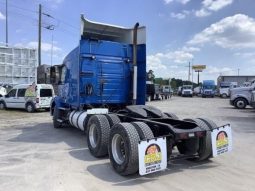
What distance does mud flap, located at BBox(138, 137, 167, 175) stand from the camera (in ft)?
20.6

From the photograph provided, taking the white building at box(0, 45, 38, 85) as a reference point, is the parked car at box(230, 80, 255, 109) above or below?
below

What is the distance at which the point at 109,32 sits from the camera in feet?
38.7

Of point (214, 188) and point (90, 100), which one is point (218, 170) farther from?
point (90, 100)

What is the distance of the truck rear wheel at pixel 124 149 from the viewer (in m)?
6.42

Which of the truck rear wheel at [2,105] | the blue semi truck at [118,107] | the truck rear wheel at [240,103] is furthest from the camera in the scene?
the truck rear wheel at [240,103]

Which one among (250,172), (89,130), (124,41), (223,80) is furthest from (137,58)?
(223,80)

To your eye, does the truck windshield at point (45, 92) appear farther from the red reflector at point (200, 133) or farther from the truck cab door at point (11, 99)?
the red reflector at point (200, 133)

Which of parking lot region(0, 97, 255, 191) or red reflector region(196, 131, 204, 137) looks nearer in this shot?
parking lot region(0, 97, 255, 191)

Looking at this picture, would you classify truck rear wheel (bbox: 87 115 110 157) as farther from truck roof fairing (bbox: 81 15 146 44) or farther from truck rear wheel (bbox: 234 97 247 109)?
truck rear wheel (bbox: 234 97 247 109)

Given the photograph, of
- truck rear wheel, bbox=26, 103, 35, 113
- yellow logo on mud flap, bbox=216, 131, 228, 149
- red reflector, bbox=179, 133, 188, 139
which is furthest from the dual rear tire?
truck rear wheel, bbox=26, 103, 35, 113

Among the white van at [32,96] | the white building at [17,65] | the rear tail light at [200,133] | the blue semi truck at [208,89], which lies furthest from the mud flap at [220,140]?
the blue semi truck at [208,89]

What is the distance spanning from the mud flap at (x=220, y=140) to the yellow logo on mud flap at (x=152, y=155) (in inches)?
60.0

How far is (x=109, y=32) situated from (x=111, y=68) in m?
1.40

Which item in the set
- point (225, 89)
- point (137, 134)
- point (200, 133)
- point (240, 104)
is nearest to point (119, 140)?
point (137, 134)
